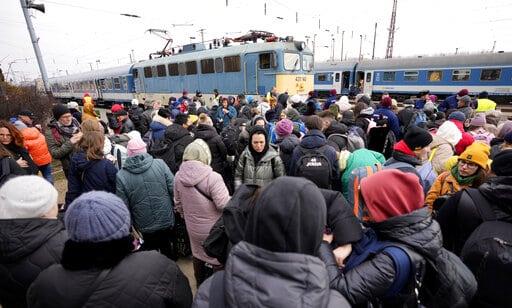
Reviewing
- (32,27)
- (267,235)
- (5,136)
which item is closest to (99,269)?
(267,235)

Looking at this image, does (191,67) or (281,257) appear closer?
(281,257)

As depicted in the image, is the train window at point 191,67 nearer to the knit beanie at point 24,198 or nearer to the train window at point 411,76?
the knit beanie at point 24,198

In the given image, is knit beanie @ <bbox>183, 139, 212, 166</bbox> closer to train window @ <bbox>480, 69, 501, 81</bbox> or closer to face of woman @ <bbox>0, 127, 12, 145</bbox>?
face of woman @ <bbox>0, 127, 12, 145</bbox>

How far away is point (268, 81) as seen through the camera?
12562mm

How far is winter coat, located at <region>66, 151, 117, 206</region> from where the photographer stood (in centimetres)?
299

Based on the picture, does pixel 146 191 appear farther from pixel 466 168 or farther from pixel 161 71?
pixel 161 71

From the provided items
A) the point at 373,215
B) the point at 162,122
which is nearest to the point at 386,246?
the point at 373,215

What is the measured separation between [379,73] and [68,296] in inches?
986

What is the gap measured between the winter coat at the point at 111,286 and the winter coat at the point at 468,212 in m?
1.96

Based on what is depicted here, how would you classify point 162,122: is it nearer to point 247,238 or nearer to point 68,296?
point 68,296

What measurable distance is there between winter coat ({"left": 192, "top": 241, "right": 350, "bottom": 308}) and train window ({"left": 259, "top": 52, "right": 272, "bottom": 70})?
40.4 ft

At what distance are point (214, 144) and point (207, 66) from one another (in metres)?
12.0

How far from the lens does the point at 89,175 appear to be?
2.99m

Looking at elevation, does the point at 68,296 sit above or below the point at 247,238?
below
